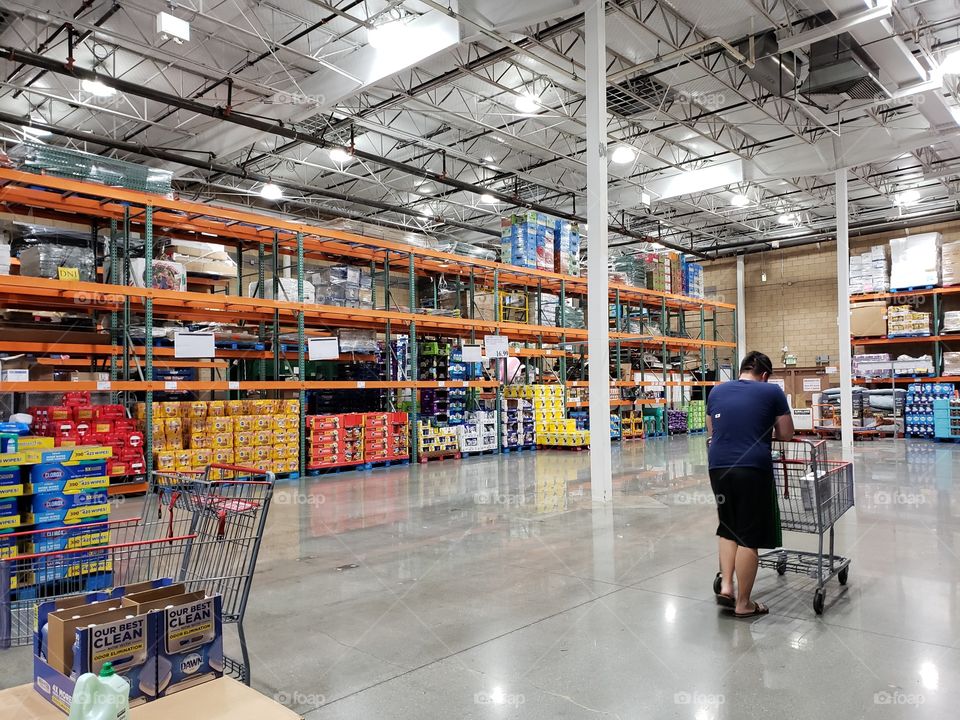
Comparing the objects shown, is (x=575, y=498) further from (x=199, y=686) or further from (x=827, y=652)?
(x=199, y=686)

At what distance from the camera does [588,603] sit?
4582 millimetres

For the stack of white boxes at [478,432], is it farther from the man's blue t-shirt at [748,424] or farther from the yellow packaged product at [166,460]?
the man's blue t-shirt at [748,424]

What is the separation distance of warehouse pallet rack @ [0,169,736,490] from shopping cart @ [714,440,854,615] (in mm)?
8433

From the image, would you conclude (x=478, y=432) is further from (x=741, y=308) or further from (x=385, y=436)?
(x=741, y=308)

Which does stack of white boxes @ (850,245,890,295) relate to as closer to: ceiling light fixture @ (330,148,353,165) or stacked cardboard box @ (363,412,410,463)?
stacked cardboard box @ (363,412,410,463)

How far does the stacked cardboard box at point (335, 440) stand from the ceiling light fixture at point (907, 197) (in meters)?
17.5

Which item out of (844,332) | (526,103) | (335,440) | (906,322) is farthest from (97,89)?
(906,322)

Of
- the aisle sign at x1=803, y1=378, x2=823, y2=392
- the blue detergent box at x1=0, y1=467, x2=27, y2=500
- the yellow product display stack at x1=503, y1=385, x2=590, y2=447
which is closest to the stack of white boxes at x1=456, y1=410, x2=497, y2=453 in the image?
the yellow product display stack at x1=503, y1=385, x2=590, y2=447

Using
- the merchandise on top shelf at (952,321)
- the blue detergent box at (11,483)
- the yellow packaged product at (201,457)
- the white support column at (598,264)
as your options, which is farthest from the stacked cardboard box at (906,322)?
the blue detergent box at (11,483)

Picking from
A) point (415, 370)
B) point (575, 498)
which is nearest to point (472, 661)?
point (575, 498)

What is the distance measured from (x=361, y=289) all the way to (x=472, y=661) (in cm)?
1092

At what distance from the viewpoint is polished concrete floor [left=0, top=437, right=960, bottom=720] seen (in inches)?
125

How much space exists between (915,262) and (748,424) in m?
19.1

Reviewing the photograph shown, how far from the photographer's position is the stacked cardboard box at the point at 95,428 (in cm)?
904
